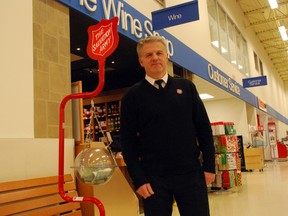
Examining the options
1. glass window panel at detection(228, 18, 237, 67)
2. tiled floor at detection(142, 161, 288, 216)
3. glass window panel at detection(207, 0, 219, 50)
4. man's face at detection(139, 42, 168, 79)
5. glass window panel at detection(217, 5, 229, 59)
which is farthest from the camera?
glass window panel at detection(228, 18, 237, 67)

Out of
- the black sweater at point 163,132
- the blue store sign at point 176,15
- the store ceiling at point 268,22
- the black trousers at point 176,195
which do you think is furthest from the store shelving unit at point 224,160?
the store ceiling at point 268,22

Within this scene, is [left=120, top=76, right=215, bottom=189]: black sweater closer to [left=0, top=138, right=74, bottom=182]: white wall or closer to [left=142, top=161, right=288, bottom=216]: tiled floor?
[left=0, top=138, right=74, bottom=182]: white wall

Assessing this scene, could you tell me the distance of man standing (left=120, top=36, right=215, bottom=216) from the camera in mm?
1674

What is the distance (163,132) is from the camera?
1715 millimetres

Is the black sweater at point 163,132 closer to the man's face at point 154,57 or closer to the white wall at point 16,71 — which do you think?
the man's face at point 154,57

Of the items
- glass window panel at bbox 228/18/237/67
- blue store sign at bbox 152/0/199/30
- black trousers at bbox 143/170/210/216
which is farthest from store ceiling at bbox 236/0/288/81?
black trousers at bbox 143/170/210/216

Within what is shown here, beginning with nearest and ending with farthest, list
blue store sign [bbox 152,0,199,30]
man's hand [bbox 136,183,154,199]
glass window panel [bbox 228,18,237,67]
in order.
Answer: man's hand [bbox 136,183,154,199], blue store sign [bbox 152,0,199,30], glass window panel [bbox 228,18,237,67]

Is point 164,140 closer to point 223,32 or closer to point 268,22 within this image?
point 223,32

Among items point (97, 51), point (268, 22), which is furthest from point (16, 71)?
point (268, 22)

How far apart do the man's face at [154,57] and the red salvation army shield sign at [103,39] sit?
0.61 feet

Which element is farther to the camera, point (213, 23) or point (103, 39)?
point (213, 23)

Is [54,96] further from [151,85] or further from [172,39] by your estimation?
[172,39]

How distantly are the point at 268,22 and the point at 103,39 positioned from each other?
15848 millimetres

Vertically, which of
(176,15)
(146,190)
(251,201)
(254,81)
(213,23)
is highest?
(213,23)
